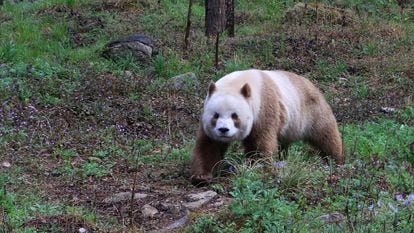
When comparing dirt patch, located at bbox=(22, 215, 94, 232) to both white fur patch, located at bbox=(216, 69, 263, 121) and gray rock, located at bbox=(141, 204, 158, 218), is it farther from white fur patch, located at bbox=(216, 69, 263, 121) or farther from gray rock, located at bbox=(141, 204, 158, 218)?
white fur patch, located at bbox=(216, 69, 263, 121)

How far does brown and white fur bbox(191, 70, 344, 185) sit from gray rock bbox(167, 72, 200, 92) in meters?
3.08

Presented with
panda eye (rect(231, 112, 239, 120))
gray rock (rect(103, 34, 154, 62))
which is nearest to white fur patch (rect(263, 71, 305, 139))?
panda eye (rect(231, 112, 239, 120))

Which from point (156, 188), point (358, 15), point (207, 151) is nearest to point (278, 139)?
point (207, 151)

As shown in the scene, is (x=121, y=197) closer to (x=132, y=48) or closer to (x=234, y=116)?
(x=234, y=116)

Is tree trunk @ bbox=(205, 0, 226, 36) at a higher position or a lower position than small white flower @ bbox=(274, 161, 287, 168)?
higher

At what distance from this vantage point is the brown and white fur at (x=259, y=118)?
6.80m

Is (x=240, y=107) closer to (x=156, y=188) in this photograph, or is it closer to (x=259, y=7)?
(x=156, y=188)

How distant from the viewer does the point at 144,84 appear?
35.0ft

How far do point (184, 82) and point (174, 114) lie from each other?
1193mm

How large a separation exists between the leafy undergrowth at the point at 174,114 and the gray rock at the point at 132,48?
0.16 metres

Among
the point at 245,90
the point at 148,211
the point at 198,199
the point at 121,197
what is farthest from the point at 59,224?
the point at 245,90

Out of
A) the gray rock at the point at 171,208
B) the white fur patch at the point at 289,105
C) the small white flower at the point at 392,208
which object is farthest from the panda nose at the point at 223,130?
the small white flower at the point at 392,208

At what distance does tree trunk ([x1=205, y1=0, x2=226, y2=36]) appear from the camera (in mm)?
14383

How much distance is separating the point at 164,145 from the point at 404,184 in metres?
3.18
